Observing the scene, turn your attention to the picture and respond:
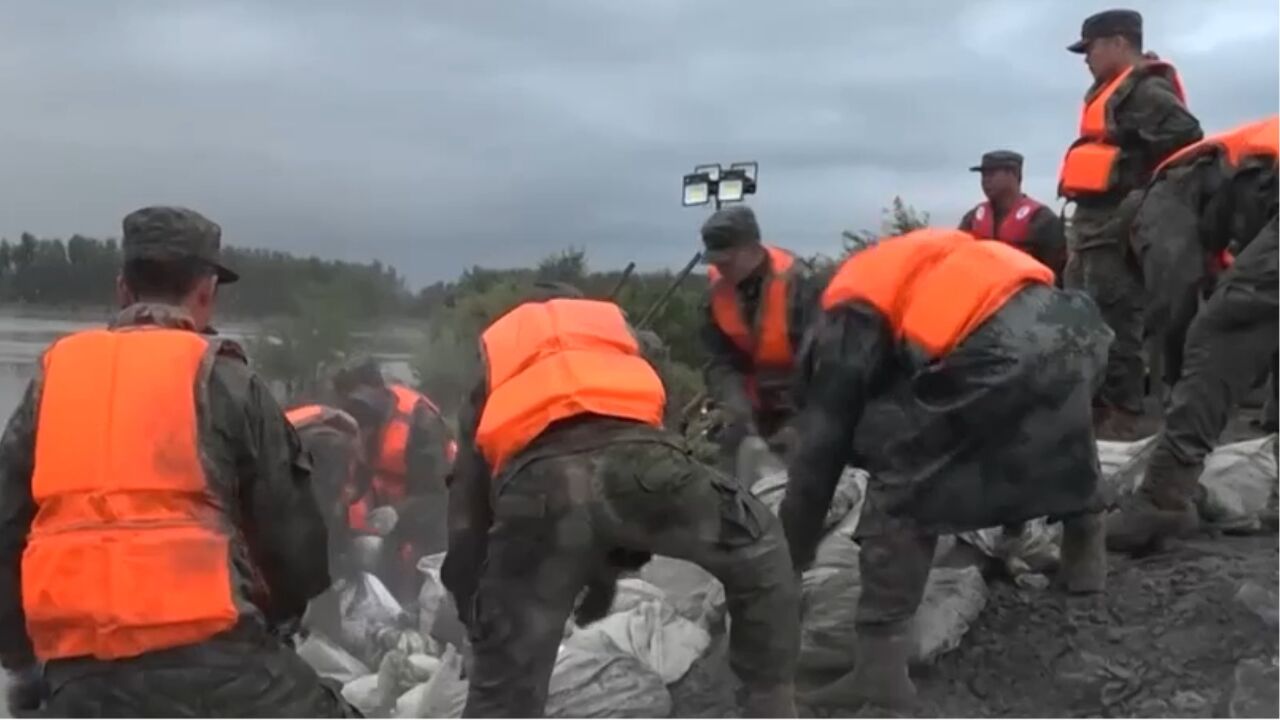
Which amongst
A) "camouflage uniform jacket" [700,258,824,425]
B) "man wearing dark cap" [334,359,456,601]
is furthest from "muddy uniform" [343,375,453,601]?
"camouflage uniform jacket" [700,258,824,425]

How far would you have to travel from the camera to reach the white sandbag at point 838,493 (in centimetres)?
518

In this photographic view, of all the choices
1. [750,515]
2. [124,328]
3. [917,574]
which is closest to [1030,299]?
[917,574]

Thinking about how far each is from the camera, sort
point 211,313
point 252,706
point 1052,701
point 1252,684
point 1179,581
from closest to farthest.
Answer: point 252,706 < point 211,313 < point 1252,684 < point 1052,701 < point 1179,581

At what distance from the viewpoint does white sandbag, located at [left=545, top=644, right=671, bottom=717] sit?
4.50 m

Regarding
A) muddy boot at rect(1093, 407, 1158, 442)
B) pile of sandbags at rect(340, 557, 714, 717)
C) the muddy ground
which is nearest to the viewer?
the muddy ground

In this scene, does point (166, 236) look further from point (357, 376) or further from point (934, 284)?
point (357, 376)

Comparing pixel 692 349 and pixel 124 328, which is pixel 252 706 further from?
pixel 692 349

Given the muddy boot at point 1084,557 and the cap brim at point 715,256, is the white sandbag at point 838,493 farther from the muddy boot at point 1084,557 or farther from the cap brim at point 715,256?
the cap brim at point 715,256

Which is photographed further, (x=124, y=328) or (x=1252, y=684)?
(x=1252, y=684)

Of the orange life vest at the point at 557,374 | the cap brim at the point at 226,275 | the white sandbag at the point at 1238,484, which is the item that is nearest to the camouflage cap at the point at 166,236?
the cap brim at the point at 226,275

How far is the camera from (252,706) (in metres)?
3.14

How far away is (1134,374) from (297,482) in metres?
4.36

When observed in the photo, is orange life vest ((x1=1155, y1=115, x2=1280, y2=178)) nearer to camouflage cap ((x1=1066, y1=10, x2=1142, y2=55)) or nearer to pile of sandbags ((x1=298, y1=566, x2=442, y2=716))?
camouflage cap ((x1=1066, y1=10, x2=1142, y2=55))

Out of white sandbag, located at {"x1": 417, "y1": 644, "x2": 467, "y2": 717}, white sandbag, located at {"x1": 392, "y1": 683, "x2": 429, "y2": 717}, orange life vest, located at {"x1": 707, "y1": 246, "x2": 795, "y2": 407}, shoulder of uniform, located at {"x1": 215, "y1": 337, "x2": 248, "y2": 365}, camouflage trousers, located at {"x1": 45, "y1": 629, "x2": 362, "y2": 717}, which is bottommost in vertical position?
white sandbag, located at {"x1": 392, "y1": 683, "x2": 429, "y2": 717}
